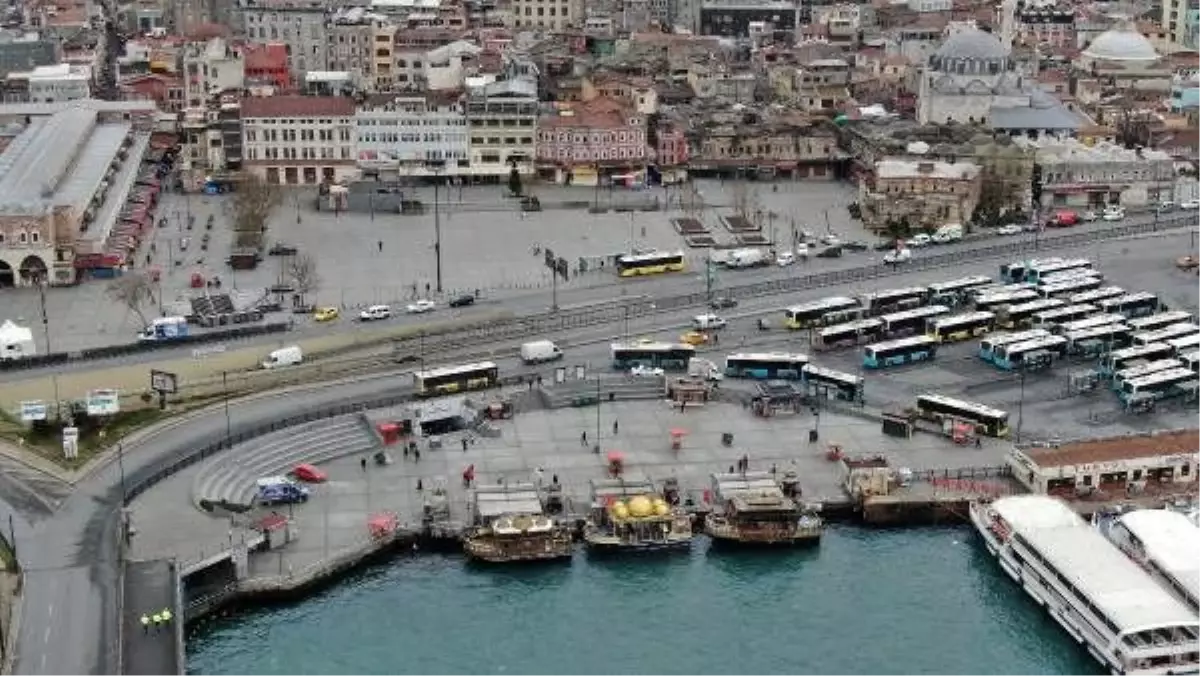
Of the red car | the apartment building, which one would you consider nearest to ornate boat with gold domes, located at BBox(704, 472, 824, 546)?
the red car

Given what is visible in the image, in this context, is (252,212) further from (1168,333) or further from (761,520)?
(1168,333)

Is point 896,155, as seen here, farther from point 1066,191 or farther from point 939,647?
point 939,647

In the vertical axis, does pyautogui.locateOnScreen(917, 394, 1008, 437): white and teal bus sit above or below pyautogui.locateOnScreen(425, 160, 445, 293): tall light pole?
below

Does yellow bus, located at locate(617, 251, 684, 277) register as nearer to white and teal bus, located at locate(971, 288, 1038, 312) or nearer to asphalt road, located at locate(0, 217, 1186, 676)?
asphalt road, located at locate(0, 217, 1186, 676)

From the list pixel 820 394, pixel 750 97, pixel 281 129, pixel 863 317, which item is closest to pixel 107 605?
pixel 820 394

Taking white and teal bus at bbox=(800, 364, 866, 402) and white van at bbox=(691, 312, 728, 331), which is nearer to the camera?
white and teal bus at bbox=(800, 364, 866, 402)

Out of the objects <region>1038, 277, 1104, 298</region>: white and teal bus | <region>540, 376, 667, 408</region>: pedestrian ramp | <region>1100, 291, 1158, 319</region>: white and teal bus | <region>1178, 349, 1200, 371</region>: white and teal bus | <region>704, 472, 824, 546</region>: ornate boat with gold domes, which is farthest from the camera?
<region>1038, 277, 1104, 298</region>: white and teal bus

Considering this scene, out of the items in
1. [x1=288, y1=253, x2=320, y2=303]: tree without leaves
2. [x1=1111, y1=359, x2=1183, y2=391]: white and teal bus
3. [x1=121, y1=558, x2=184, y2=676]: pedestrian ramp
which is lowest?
[x1=121, y1=558, x2=184, y2=676]: pedestrian ramp
